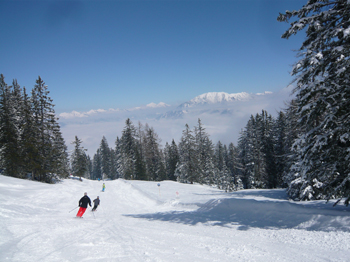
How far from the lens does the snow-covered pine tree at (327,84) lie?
8.00 metres

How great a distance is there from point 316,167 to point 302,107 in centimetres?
286

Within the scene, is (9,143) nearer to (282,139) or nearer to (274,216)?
(274,216)

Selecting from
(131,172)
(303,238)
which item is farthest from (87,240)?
(131,172)

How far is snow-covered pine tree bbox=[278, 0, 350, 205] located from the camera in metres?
8.00

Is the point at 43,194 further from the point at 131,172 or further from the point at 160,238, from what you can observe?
the point at 131,172

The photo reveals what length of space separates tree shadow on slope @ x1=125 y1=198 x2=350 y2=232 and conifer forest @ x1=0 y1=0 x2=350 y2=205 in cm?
93

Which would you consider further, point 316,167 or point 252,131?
point 252,131

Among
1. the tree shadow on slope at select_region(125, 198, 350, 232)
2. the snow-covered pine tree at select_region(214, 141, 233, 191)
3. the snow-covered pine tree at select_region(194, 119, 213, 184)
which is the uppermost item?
the snow-covered pine tree at select_region(194, 119, 213, 184)

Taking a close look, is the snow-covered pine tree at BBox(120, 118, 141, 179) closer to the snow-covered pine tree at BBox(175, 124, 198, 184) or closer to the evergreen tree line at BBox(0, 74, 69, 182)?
the snow-covered pine tree at BBox(175, 124, 198, 184)

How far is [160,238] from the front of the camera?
8.50m

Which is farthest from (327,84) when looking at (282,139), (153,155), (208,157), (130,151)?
(153,155)

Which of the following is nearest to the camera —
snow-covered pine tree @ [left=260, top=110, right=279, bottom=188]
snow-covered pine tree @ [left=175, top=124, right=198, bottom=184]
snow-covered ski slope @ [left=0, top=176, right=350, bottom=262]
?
snow-covered ski slope @ [left=0, top=176, right=350, bottom=262]

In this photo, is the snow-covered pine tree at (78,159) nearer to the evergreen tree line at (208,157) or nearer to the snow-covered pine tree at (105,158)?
the evergreen tree line at (208,157)

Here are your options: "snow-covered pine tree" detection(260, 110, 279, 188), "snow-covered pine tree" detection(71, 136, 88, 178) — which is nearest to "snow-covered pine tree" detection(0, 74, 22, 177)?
"snow-covered pine tree" detection(71, 136, 88, 178)
